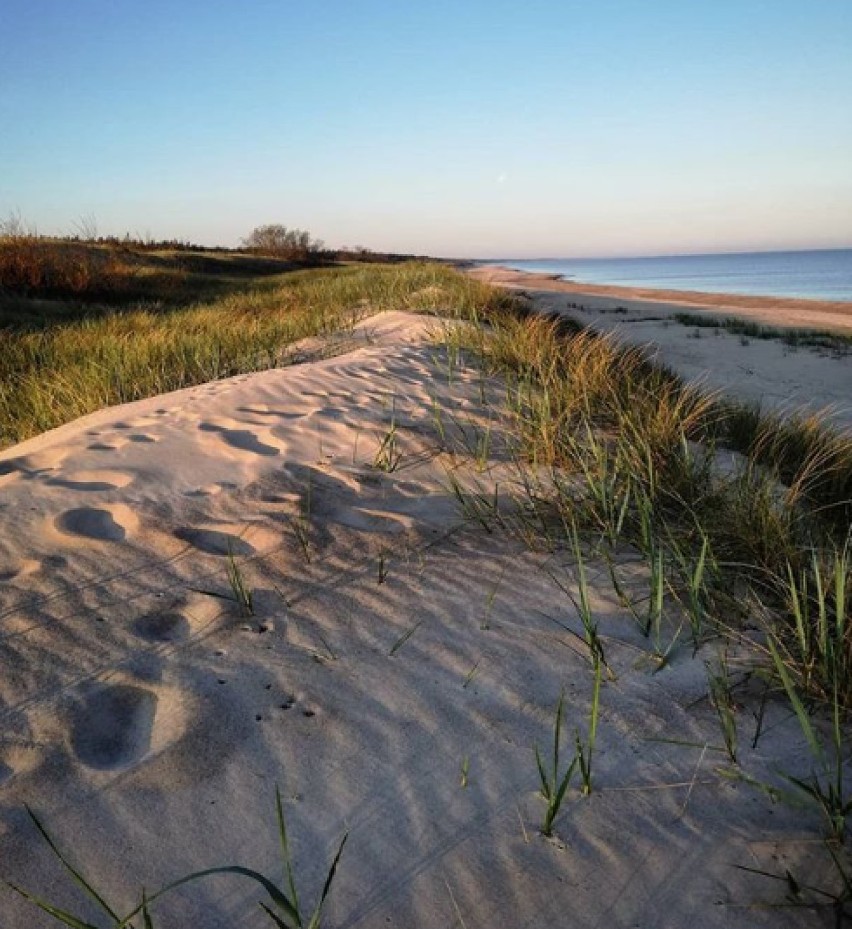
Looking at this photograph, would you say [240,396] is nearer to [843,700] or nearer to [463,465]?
[463,465]

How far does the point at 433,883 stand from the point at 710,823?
0.50m

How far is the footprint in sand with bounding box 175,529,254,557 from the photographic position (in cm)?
208

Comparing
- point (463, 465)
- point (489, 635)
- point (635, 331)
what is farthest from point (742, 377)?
point (489, 635)

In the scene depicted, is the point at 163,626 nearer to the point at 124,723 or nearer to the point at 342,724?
the point at 124,723

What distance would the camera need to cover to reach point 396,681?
60.7 inches

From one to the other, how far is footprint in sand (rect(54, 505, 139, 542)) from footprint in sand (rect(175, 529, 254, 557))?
0.17 metres

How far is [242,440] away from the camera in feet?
9.78

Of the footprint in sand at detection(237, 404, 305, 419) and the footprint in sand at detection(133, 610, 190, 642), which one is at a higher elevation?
the footprint in sand at detection(237, 404, 305, 419)

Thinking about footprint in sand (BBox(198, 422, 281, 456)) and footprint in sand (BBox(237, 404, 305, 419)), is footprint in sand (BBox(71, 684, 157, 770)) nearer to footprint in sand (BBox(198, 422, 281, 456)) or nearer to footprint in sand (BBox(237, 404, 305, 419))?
footprint in sand (BBox(198, 422, 281, 456))

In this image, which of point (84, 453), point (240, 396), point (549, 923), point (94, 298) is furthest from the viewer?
point (94, 298)

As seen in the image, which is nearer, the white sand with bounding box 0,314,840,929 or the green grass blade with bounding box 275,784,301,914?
the green grass blade with bounding box 275,784,301,914

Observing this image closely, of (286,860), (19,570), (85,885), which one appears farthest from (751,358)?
(85,885)

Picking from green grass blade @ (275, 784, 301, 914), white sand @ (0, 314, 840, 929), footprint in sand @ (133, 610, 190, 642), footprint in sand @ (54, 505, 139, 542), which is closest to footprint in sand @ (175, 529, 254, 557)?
white sand @ (0, 314, 840, 929)

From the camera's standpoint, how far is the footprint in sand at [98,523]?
6.94 feet
